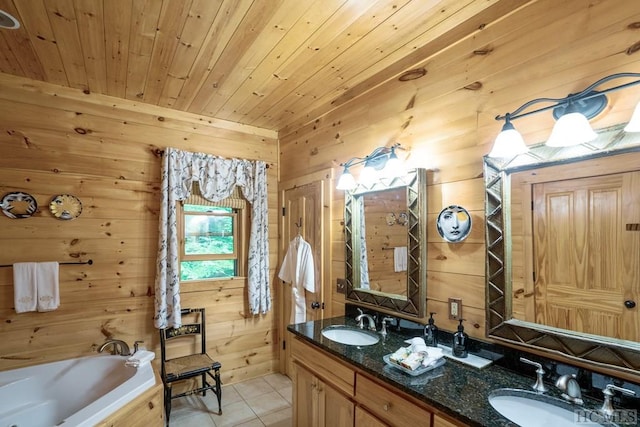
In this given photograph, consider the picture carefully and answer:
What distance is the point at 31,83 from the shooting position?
2.48m

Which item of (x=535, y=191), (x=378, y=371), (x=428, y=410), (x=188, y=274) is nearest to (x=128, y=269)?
(x=188, y=274)

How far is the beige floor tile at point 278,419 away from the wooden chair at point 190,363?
42 centimetres

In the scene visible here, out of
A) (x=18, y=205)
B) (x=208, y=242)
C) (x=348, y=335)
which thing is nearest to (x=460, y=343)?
(x=348, y=335)

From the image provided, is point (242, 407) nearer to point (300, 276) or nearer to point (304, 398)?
point (304, 398)

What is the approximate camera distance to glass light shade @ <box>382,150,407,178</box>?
202 cm

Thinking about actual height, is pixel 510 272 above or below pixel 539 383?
above

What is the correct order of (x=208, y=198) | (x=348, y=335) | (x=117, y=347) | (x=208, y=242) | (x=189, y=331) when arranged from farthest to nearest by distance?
1. (x=208, y=242)
2. (x=208, y=198)
3. (x=189, y=331)
4. (x=117, y=347)
5. (x=348, y=335)

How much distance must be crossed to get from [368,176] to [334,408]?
1474 millimetres

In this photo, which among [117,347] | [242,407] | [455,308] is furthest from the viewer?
[242,407]

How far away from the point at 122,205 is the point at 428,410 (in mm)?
2816

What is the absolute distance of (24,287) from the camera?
7.79 feet

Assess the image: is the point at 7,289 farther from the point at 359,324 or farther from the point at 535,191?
the point at 535,191

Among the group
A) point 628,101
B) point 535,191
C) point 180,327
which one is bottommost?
point 180,327

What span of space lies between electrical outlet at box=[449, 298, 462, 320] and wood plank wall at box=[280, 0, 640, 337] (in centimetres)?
3
